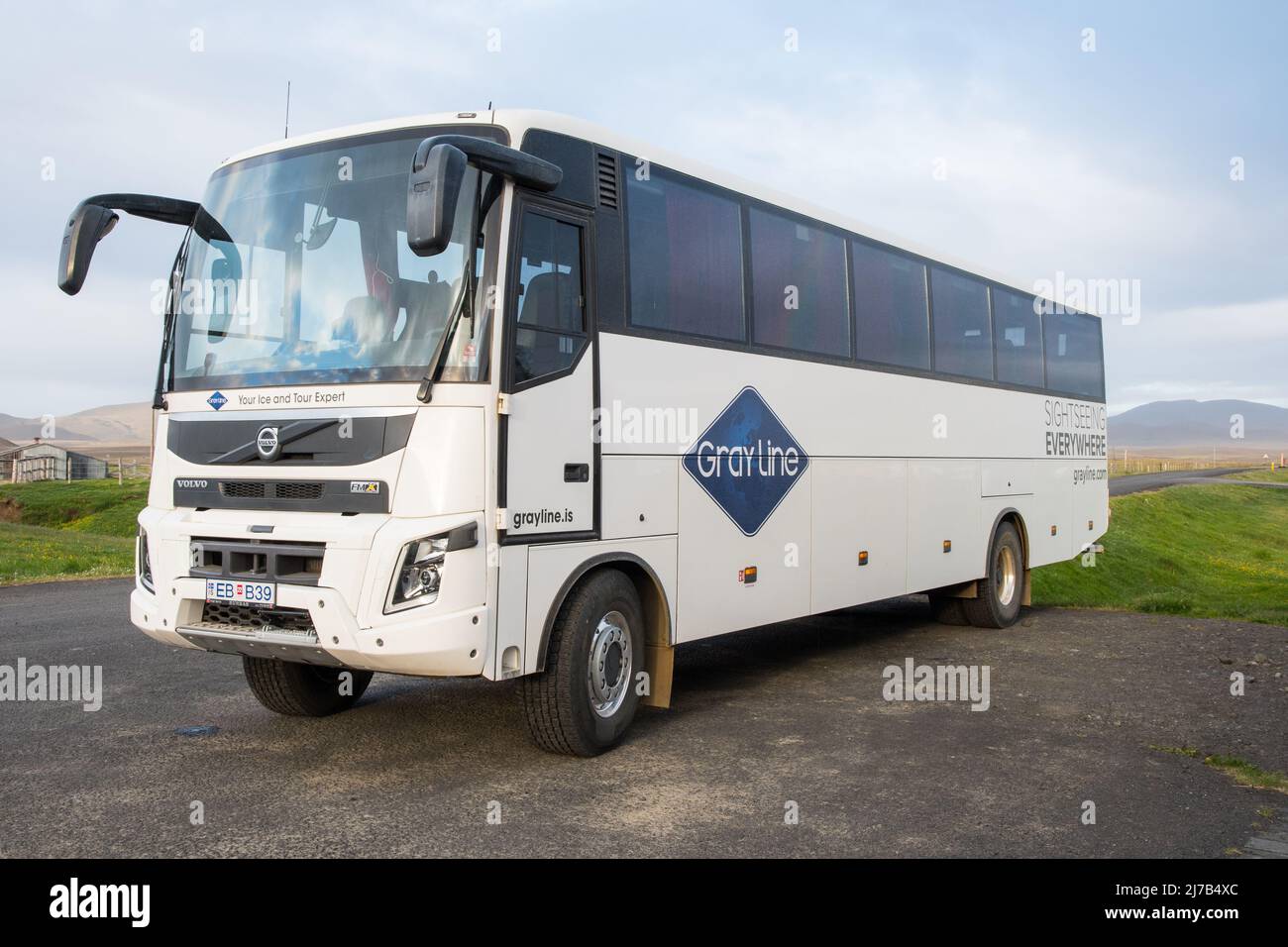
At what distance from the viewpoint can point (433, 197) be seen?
547 centimetres

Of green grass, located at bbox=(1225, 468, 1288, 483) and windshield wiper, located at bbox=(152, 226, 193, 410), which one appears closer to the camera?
windshield wiper, located at bbox=(152, 226, 193, 410)

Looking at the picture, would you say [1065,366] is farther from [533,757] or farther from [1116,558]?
[1116,558]

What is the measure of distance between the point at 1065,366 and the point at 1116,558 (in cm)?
1707

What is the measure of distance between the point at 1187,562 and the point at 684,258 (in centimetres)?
2979

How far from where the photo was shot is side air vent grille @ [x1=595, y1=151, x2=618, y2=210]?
24.1 ft

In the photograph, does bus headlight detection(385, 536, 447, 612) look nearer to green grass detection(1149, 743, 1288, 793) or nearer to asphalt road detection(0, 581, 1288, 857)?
asphalt road detection(0, 581, 1288, 857)

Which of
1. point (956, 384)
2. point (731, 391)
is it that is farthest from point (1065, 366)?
point (731, 391)

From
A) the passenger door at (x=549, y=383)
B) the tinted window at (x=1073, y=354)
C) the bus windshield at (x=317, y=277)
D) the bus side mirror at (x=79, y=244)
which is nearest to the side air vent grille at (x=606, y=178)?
the passenger door at (x=549, y=383)

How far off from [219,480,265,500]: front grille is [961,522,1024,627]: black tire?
8.88 meters

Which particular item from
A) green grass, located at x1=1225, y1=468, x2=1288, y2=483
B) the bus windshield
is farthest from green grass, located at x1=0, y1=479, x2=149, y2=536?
green grass, located at x1=1225, y1=468, x2=1288, y2=483

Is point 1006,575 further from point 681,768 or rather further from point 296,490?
point 296,490

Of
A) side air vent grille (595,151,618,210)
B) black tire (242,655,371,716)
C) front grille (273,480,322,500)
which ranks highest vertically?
side air vent grille (595,151,618,210)

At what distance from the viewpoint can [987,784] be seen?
21.7 ft

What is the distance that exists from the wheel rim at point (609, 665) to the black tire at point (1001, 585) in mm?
6952
